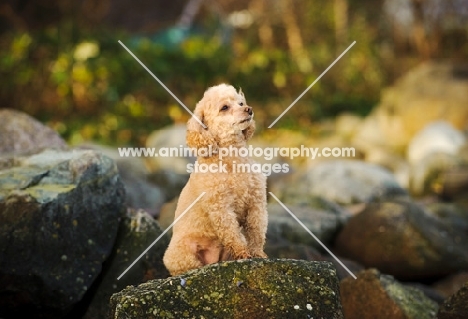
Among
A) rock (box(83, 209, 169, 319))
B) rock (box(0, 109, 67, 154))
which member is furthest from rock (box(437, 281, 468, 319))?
rock (box(0, 109, 67, 154))

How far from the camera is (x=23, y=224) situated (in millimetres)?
5543

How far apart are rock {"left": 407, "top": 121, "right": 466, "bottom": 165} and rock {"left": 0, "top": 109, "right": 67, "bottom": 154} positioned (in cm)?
904

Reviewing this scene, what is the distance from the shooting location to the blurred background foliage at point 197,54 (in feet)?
49.1

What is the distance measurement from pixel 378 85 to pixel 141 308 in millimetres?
17647

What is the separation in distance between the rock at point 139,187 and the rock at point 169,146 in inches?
34.3

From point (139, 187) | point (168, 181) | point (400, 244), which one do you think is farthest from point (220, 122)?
point (168, 181)

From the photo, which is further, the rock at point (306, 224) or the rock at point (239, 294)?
the rock at point (306, 224)

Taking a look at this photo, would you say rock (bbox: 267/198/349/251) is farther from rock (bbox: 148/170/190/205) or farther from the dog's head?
the dog's head

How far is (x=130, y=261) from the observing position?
601 cm

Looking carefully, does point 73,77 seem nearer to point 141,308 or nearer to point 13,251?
point 13,251

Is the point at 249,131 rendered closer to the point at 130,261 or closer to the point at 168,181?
the point at 130,261

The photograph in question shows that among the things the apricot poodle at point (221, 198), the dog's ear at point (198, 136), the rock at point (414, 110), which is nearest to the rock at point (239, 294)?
the apricot poodle at point (221, 198)

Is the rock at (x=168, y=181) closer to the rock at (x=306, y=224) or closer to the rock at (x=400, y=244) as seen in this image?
the rock at (x=306, y=224)

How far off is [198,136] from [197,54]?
11893mm
